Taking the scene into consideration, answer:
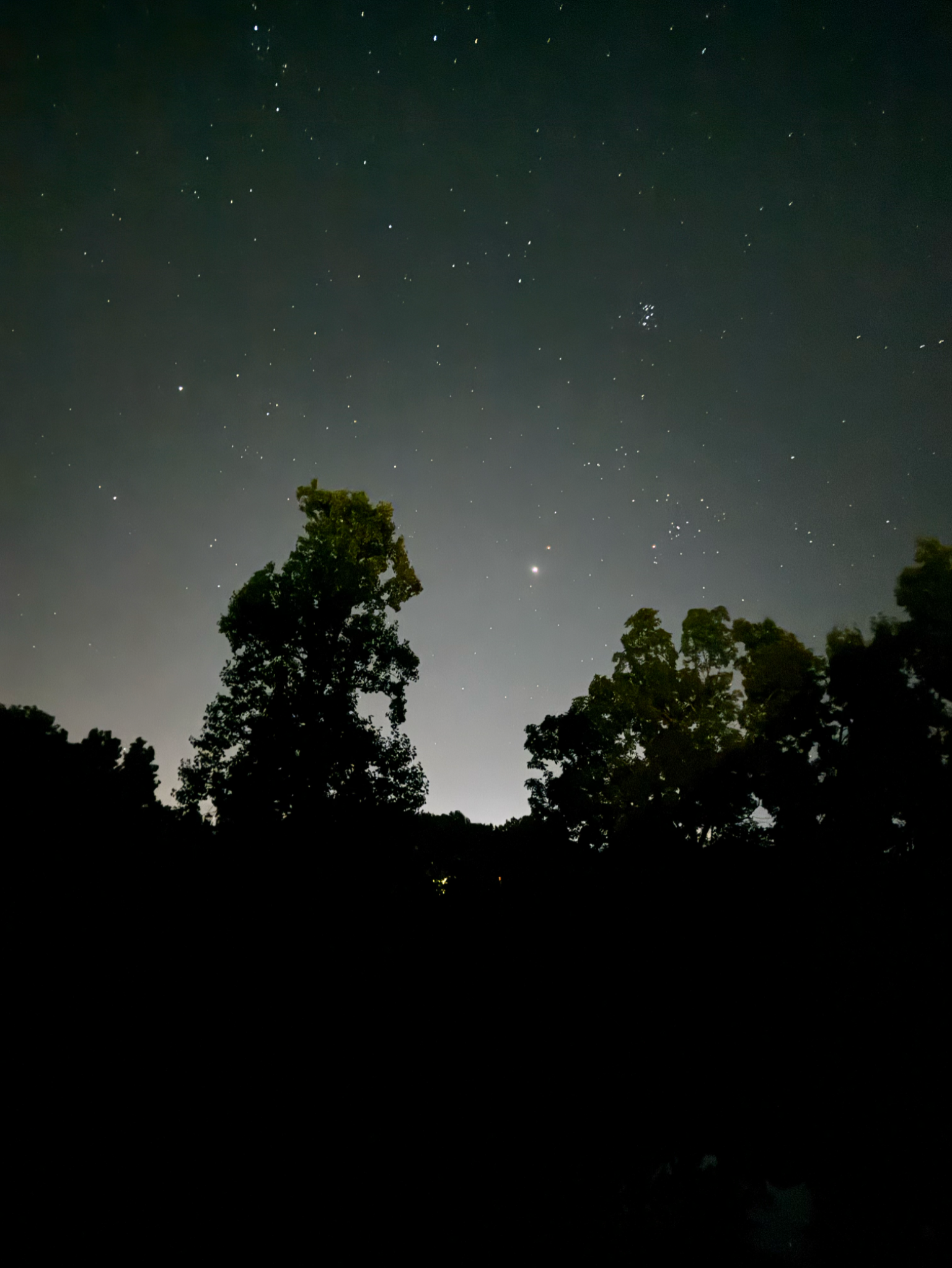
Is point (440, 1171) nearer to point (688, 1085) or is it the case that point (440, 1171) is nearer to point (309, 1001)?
point (309, 1001)

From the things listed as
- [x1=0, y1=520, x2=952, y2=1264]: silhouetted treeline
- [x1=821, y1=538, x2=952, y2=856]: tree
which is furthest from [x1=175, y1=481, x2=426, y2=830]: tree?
[x1=821, y1=538, x2=952, y2=856]: tree

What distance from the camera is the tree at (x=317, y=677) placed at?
595 inches

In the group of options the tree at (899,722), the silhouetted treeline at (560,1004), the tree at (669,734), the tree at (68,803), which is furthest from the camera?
the tree at (669,734)

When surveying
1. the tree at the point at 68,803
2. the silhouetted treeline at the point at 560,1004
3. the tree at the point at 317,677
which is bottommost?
the silhouetted treeline at the point at 560,1004

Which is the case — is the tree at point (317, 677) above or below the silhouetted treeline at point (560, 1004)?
above

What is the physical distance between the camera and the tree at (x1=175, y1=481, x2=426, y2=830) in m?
15.1

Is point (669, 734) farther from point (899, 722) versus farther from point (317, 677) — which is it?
point (317, 677)

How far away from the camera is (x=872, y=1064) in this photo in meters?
6.29

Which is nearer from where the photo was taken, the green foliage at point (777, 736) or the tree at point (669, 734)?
the green foliage at point (777, 736)

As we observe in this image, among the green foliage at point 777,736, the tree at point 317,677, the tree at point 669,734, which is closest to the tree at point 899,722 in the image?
the green foliage at point 777,736

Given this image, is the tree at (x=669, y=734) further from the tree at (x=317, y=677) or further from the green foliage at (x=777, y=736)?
the tree at (x=317, y=677)

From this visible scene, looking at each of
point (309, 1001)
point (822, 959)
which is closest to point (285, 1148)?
point (309, 1001)

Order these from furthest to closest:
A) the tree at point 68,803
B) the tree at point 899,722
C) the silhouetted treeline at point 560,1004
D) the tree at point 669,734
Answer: the tree at point 669,734, the tree at point 899,722, the tree at point 68,803, the silhouetted treeline at point 560,1004

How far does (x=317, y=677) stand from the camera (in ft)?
52.7
